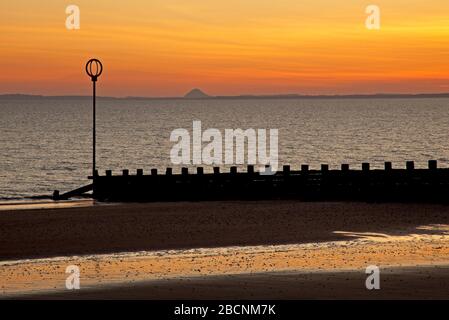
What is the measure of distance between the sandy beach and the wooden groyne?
1546 millimetres

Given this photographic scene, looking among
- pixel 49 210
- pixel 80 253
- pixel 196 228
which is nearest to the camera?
pixel 80 253

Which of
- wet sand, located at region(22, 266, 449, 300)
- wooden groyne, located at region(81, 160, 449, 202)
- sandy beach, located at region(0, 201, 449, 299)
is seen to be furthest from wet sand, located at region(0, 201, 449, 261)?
wet sand, located at region(22, 266, 449, 300)

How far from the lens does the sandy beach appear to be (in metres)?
17.4

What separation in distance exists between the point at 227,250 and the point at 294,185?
1379cm

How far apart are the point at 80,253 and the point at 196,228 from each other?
5.28 metres

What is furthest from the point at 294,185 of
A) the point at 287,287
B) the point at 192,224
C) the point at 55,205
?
the point at 287,287

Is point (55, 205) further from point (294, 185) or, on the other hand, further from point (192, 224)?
point (192, 224)

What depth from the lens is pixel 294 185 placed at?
36906mm

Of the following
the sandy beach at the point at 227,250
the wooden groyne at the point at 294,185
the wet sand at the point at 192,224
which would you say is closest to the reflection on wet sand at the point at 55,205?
the wooden groyne at the point at 294,185

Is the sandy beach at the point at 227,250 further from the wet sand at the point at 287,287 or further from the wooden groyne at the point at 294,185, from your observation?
the wooden groyne at the point at 294,185

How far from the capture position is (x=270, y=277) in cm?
1870

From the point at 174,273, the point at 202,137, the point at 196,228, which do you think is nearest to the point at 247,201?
the point at 196,228

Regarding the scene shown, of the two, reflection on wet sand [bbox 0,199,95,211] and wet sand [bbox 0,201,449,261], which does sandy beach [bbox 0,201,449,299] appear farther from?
reflection on wet sand [bbox 0,199,95,211]
